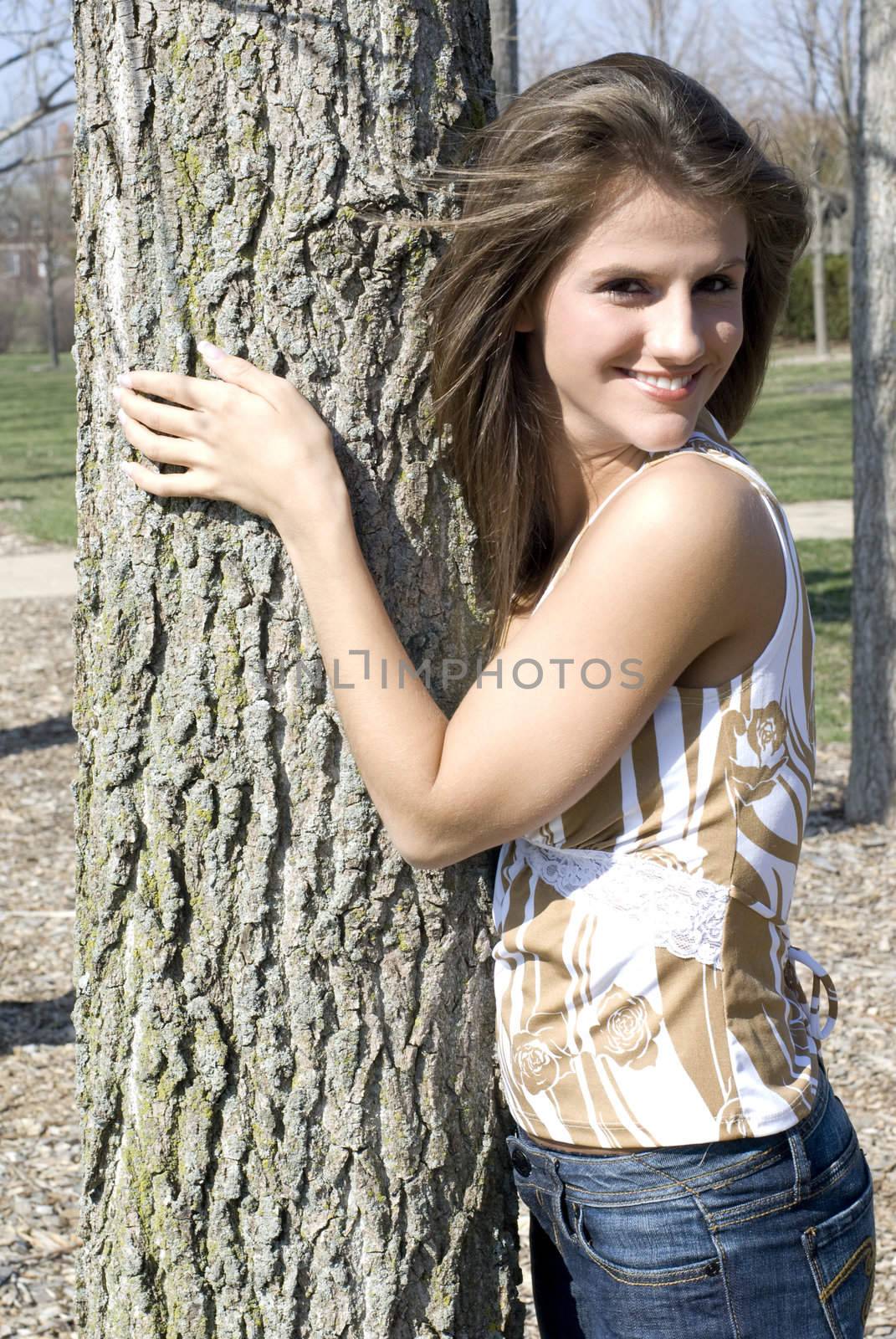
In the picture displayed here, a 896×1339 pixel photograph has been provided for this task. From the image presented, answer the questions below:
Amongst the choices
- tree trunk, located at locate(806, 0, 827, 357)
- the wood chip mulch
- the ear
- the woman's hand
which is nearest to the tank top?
the ear

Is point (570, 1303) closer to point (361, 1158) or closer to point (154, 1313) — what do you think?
point (361, 1158)

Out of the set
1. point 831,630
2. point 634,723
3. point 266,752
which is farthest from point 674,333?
point 831,630

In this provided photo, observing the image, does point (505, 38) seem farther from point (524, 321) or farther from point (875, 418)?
point (524, 321)

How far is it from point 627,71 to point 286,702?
30.8 inches

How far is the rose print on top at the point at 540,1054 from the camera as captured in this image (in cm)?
144

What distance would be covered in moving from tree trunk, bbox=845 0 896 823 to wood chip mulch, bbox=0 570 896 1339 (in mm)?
464

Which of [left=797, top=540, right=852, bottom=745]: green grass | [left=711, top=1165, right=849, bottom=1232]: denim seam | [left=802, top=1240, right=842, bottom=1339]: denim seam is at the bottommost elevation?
[left=797, top=540, right=852, bottom=745]: green grass

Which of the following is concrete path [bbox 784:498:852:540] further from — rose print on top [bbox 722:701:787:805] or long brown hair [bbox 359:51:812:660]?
rose print on top [bbox 722:701:787:805]

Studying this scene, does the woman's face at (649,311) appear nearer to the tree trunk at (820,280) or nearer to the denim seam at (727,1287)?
the denim seam at (727,1287)

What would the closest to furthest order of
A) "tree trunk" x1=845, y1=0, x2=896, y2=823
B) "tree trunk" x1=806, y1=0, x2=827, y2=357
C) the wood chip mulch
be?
the wood chip mulch → "tree trunk" x1=845, y1=0, x2=896, y2=823 → "tree trunk" x1=806, y1=0, x2=827, y2=357

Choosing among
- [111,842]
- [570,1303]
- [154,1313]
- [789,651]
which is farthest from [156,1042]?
[789,651]

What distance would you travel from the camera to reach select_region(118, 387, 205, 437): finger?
4.88 ft

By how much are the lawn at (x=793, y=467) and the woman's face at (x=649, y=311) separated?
55 cm

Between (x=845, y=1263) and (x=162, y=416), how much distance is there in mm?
1163
